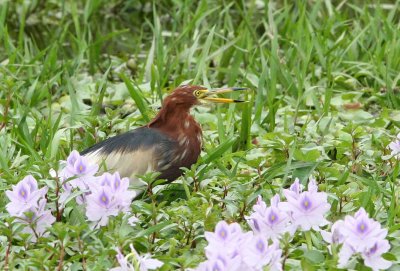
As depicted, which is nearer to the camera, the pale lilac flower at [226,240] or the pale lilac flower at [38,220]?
the pale lilac flower at [226,240]

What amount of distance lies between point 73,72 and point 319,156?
2340mm

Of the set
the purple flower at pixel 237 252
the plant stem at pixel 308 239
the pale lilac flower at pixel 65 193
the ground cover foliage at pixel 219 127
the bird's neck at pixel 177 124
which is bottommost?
the ground cover foliage at pixel 219 127

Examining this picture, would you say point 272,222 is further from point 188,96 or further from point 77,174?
point 188,96

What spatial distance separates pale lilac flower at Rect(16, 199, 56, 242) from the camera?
14.4 feet

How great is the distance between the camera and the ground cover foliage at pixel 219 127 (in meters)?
4.43

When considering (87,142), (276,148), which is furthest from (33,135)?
(276,148)

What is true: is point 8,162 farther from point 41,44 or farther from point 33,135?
point 41,44

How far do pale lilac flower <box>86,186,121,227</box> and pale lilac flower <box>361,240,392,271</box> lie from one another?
913mm

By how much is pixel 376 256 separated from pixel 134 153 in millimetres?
1703

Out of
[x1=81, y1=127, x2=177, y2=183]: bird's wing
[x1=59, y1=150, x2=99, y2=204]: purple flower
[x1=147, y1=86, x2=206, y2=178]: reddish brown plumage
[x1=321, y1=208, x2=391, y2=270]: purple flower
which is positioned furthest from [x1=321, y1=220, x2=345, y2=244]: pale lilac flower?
[x1=147, y1=86, x2=206, y2=178]: reddish brown plumage

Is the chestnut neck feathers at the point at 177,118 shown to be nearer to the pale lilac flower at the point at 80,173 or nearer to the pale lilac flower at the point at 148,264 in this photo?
the pale lilac flower at the point at 80,173

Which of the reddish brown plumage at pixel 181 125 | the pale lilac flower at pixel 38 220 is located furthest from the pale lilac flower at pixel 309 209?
the reddish brown plumage at pixel 181 125

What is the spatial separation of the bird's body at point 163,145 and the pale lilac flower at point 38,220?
31.2 inches

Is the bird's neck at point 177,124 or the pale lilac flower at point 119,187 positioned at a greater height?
the pale lilac flower at point 119,187
